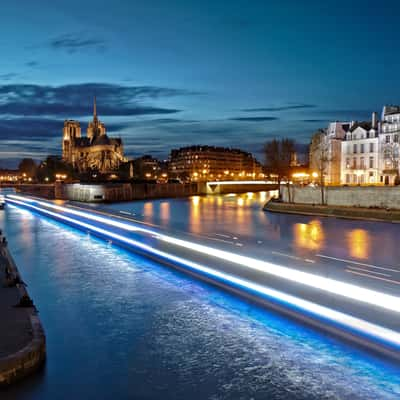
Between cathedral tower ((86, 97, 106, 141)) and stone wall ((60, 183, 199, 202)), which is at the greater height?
cathedral tower ((86, 97, 106, 141))

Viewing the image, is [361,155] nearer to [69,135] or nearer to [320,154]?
[320,154]

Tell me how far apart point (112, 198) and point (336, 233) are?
55.3 meters

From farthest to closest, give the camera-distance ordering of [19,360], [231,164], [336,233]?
[231,164] → [336,233] → [19,360]

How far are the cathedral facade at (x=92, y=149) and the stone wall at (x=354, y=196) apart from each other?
101m

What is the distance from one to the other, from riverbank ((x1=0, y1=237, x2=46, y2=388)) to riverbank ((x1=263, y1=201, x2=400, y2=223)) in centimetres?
3662

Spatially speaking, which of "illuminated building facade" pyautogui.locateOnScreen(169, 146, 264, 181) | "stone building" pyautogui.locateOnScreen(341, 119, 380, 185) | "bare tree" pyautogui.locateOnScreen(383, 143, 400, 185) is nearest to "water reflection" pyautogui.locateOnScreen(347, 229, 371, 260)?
"bare tree" pyautogui.locateOnScreen(383, 143, 400, 185)

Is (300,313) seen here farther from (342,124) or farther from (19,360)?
(342,124)

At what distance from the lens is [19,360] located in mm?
8797

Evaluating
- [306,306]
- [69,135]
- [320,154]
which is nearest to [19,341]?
[306,306]

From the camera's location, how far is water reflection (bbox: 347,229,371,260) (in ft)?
75.4

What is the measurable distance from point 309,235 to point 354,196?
18129 millimetres

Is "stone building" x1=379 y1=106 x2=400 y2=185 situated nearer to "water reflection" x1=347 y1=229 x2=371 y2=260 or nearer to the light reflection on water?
the light reflection on water

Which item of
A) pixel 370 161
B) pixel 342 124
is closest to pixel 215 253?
pixel 370 161

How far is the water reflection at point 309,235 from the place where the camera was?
2630cm
